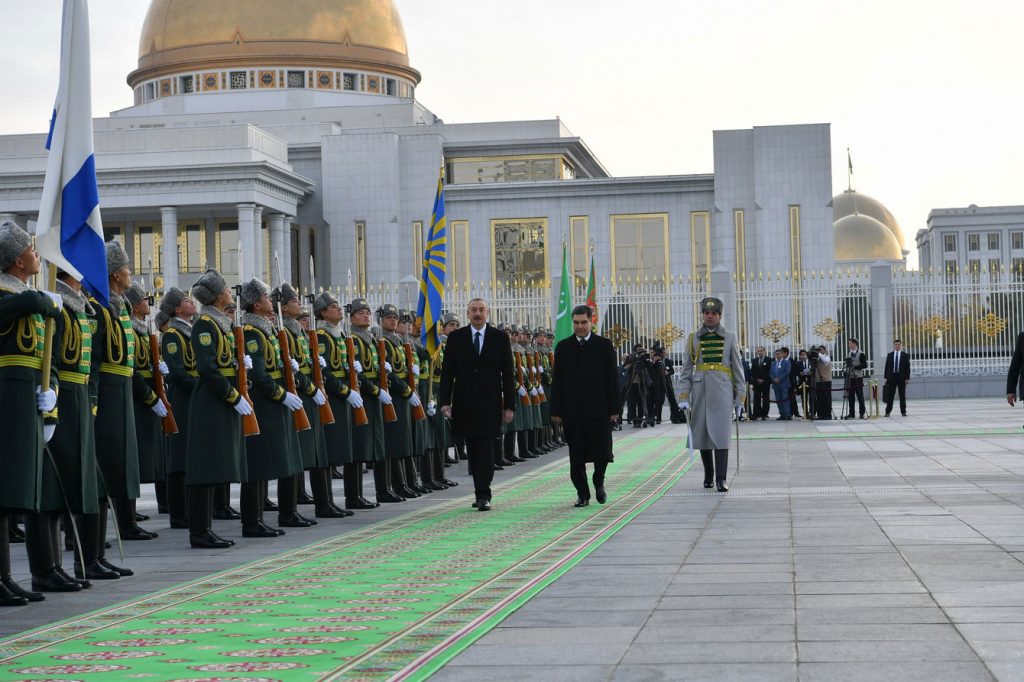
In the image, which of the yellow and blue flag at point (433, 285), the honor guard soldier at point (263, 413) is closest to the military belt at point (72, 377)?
the honor guard soldier at point (263, 413)

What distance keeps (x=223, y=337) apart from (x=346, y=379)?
7.51ft

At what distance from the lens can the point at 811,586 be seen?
7.14 m

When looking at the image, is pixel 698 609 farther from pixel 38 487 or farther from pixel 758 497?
pixel 758 497

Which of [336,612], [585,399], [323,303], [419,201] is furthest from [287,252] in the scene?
[336,612]

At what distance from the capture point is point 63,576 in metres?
7.89

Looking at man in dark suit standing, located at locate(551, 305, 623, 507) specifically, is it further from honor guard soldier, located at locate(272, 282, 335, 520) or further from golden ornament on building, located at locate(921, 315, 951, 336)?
golden ornament on building, located at locate(921, 315, 951, 336)

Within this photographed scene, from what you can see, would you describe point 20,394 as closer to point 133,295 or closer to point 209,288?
point 209,288

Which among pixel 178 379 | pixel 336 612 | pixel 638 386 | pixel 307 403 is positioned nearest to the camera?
pixel 336 612

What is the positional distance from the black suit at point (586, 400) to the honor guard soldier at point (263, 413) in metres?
2.38

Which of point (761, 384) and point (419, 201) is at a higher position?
point (419, 201)

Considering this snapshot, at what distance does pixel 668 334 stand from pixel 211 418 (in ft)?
80.9

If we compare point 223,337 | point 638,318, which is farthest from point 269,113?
point 223,337

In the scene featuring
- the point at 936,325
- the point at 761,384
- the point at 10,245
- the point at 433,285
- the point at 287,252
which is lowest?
the point at 761,384

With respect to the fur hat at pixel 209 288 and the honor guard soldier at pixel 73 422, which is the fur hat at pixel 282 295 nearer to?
the fur hat at pixel 209 288
